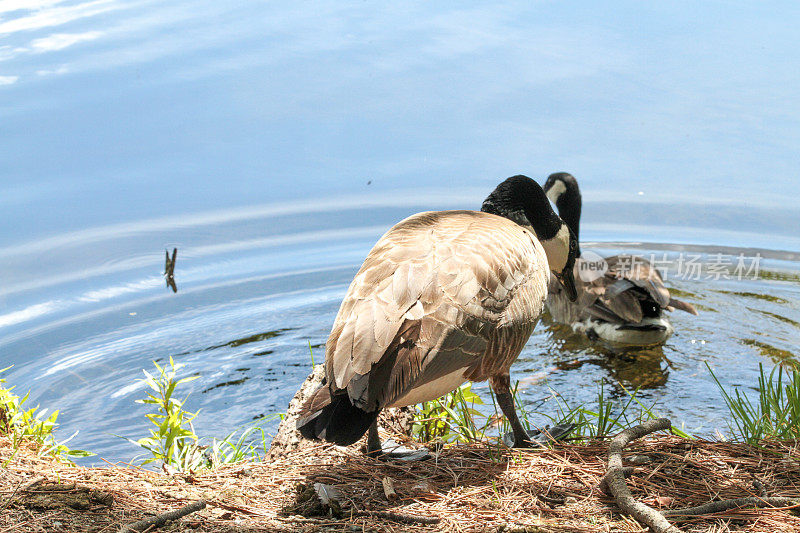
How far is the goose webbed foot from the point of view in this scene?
4266 millimetres

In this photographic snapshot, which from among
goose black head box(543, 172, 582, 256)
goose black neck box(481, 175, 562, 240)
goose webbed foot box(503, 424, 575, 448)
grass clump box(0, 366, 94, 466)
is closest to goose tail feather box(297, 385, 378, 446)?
goose webbed foot box(503, 424, 575, 448)

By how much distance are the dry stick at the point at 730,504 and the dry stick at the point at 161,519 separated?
74.2 inches

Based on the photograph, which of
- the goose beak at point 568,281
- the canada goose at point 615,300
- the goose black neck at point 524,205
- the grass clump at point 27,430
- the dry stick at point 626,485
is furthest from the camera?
the canada goose at point 615,300

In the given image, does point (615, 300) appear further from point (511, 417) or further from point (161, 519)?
point (161, 519)

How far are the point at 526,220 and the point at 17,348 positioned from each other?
14.8ft

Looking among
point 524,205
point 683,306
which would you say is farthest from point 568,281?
point 683,306

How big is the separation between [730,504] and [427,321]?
4.66ft

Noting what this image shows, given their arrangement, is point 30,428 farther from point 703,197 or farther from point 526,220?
point 703,197

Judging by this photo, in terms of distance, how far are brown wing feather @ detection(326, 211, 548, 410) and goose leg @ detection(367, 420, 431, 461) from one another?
0.59 meters

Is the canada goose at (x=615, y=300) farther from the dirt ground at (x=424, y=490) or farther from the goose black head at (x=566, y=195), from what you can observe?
the dirt ground at (x=424, y=490)

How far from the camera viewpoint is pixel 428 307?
3562mm

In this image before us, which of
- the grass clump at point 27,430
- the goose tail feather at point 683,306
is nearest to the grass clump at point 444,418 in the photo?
the grass clump at point 27,430

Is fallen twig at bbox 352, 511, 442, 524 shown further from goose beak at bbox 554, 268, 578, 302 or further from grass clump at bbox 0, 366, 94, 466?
goose beak at bbox 554, 268, 578, 302

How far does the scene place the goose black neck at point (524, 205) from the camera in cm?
541
